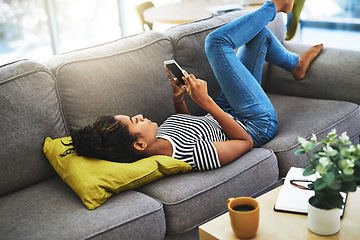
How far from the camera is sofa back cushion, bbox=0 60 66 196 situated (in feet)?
5.53

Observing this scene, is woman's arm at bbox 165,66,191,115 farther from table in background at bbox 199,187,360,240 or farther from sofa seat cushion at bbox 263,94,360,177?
table in background at bbox 199,187,360,240

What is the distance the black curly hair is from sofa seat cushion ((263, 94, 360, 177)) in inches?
26.8

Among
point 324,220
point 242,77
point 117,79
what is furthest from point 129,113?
point 324,220

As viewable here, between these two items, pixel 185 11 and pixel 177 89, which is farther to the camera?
pixel 185 11

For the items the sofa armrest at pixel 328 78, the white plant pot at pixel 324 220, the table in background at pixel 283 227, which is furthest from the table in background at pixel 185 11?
the white plant pot at pixel 324 220

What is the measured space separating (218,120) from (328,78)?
89 cm

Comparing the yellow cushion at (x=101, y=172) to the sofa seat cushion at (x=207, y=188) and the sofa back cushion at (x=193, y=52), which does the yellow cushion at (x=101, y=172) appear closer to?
the sofa seat cushion at (x=207, y=188)

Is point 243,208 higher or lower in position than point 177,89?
lower

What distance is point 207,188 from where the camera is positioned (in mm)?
1646

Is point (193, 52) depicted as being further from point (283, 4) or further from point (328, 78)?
point (328, 78)

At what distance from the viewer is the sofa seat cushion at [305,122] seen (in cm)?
193

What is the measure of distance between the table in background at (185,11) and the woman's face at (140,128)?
1557 mm

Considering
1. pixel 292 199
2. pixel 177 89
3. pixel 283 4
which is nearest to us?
pixel 292 199

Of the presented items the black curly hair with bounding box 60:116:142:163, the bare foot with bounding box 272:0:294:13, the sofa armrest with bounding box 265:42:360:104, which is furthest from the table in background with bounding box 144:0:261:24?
the black curly hair with bounding box 60:116:142:163
